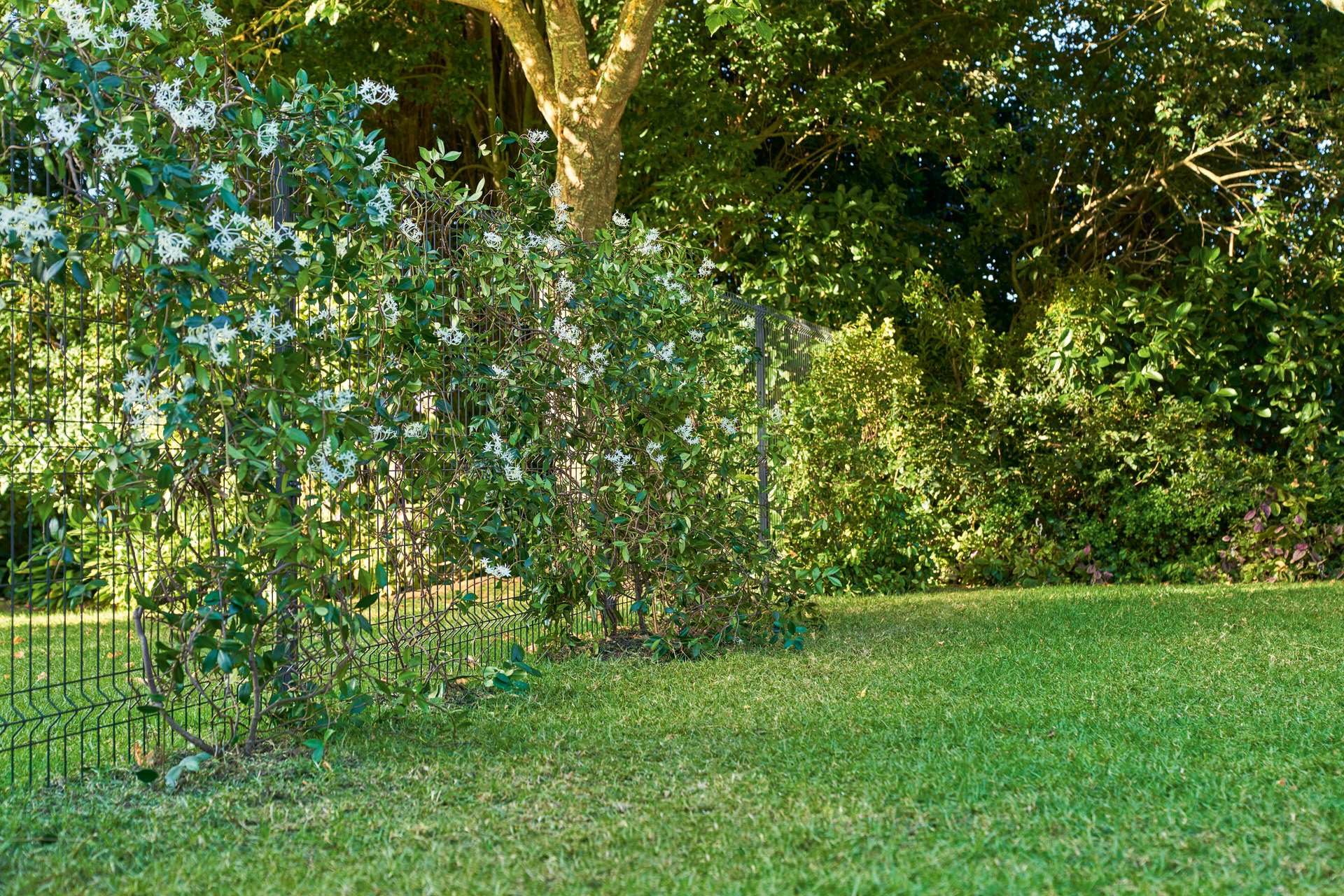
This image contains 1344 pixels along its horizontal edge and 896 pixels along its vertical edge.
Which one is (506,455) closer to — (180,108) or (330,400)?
(330,400)

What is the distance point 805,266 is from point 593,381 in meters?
6.81

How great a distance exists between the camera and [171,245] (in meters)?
3.44

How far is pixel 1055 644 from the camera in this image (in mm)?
6781

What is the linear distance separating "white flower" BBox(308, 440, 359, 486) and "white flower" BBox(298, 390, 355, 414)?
0.39 ft

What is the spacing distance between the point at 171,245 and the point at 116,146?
0.38 m

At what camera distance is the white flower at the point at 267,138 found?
3889mm

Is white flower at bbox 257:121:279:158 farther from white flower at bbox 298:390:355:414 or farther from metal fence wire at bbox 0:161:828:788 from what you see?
white flower at bbox 298:390:355:414

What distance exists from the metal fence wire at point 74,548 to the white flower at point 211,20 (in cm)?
55

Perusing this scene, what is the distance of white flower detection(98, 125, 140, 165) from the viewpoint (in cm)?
345

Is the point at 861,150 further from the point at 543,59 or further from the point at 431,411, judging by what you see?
the point at 431,411

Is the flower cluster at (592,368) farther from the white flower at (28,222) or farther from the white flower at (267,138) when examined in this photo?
the white flower at (28,222)

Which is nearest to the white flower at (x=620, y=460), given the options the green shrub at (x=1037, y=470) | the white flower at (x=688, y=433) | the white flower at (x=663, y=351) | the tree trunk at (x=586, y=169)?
the white flower at (x=688, y=433)

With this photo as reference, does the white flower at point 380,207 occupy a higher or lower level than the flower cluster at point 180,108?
lower

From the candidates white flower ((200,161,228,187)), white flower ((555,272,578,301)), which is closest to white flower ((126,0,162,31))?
white flower ((200,161,228,187))
